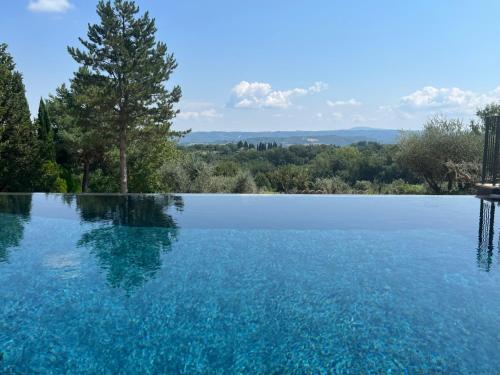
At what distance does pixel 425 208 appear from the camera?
11.0 metres

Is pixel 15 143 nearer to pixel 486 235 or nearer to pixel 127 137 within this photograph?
pixel 127 137

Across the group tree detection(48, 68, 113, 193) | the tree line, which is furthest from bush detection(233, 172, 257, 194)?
tree detection(48, 68, 113, 193)

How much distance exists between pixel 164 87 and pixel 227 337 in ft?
54.2

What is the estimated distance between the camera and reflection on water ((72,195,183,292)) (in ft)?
18.7

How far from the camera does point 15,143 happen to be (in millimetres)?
15367

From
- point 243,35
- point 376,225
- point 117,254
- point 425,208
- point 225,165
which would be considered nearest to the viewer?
point 117,254

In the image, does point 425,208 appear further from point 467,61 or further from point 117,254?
point 467,61

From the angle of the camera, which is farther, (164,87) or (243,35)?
(243,35)

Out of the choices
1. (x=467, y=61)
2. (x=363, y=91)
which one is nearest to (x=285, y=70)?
(x=363, y=91)

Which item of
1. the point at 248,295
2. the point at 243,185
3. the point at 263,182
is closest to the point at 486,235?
the point at 248,295

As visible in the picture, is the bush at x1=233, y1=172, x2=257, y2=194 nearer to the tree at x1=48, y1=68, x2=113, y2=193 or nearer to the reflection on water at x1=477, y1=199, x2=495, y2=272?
the tree at x1=48, y1=68, x2=113, y2=193

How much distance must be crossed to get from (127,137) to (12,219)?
1046 cm

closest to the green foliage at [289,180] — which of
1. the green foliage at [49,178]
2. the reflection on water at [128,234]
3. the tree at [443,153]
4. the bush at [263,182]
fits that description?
the bush at [263,182]

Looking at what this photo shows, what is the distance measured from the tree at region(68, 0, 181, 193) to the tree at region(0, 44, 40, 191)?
2.94 meters
